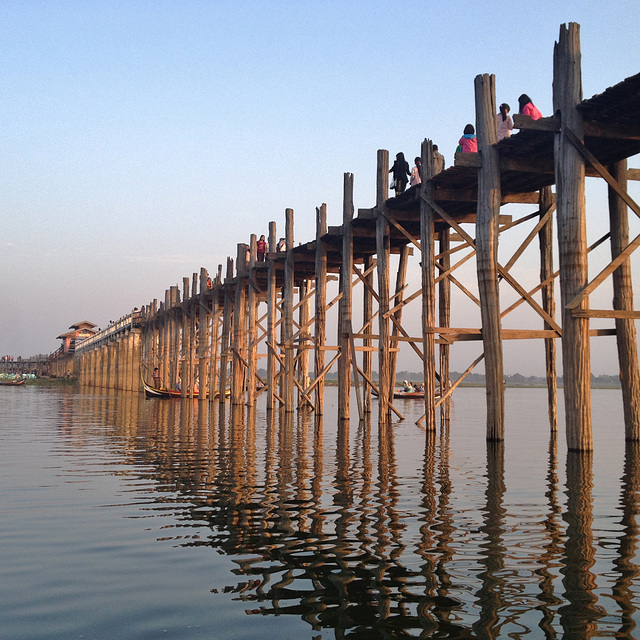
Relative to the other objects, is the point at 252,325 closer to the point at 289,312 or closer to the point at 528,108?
the point at 289,312

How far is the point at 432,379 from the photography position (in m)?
17.0

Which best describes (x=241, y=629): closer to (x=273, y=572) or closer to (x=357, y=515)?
(x=273, y=572)

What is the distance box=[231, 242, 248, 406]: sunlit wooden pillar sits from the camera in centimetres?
3173

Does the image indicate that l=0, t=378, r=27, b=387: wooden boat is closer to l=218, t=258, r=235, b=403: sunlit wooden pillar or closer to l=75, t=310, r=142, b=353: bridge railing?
l=75, t=310, r=142, b=353: bridge railing

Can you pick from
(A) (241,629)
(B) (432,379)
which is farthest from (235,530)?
(B) (432,379)

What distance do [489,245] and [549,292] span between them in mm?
4090

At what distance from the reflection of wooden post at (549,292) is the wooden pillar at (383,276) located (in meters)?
4.12

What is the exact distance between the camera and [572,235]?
12711 mm

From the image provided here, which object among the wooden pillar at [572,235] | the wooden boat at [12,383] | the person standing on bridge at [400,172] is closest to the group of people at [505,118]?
the wooden pillar at [572,235]

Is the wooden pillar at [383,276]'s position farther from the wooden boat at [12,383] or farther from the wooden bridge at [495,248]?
the wooden boat at [12,383]

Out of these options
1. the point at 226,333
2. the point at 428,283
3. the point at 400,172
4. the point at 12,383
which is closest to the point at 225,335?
the point at 226,333

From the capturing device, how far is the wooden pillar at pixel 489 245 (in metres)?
14.6

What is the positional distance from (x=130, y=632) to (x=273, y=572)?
1.45 meters

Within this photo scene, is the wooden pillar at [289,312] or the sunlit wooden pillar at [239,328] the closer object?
the wooden pillar at [289,312]
